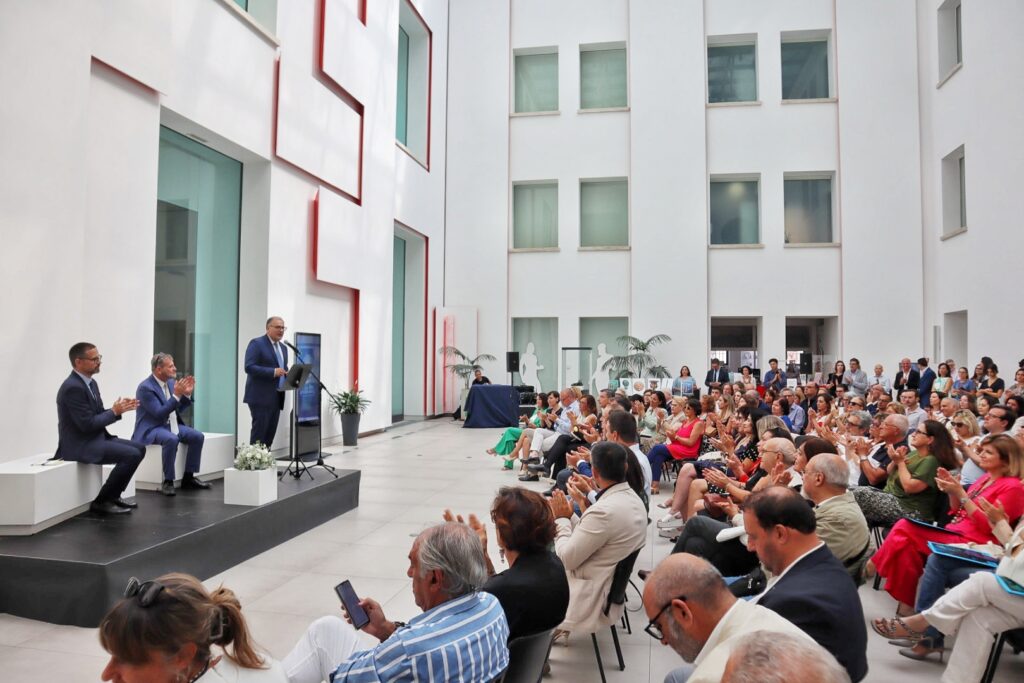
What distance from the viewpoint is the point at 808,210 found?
16.7m

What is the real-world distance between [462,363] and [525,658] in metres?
15.5

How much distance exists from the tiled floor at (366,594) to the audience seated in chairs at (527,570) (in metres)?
1.00

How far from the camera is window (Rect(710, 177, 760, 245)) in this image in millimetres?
16906

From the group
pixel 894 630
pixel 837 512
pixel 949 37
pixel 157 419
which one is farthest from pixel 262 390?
pixel 949 37

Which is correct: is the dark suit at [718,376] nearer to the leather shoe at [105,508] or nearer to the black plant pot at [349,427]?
the black plant pot at [349,427]

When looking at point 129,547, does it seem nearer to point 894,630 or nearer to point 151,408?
point 151,408

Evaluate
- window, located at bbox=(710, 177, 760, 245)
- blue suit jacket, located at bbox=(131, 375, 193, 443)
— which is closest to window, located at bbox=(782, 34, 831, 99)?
window, located at bbox=(710, 177, 760, 245)

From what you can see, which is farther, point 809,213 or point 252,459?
point 809,213

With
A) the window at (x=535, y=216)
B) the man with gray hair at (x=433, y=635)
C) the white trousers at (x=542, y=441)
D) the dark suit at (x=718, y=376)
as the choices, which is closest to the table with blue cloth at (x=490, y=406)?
the window at (x=535, y=216)

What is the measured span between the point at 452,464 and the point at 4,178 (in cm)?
644

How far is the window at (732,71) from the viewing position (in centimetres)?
1703

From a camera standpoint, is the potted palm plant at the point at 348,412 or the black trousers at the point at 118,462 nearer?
the black trousers at the point at 118,462

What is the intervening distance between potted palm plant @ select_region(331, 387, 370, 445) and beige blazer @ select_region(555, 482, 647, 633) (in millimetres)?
8776

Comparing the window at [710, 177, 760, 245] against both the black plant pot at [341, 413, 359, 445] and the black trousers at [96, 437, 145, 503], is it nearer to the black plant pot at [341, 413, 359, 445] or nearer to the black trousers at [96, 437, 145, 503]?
the black plant pot at [341, 413, 359, 445]
